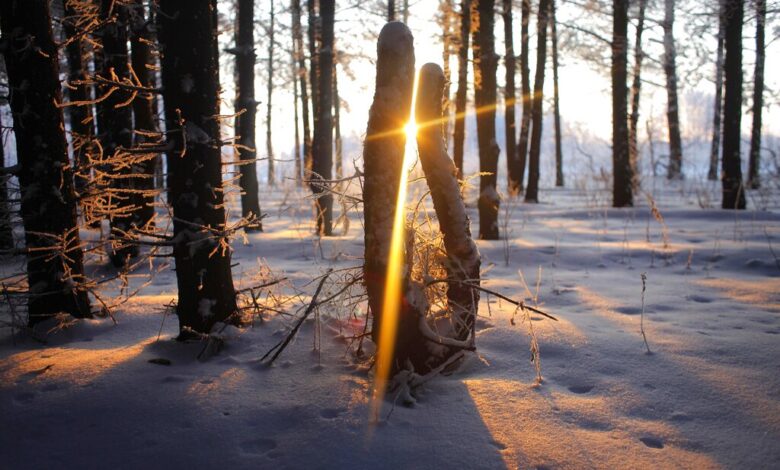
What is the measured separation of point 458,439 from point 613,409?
724 millimetres

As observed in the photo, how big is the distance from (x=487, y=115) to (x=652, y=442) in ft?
18.8

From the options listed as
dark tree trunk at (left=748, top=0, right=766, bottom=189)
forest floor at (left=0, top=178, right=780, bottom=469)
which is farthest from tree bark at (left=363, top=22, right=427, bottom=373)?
dark tree trunk at (left=748, top=0, right=766, bottom=189)

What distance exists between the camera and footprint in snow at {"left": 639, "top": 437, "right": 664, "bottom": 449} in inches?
69.9

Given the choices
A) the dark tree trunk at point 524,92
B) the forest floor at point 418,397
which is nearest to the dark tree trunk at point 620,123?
the dark tree trunk at point 524,92

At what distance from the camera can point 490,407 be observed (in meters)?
2.02

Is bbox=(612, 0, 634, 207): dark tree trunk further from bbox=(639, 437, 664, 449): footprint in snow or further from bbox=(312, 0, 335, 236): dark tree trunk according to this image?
bbox=(639, 437, 664, 449): footprint in snow

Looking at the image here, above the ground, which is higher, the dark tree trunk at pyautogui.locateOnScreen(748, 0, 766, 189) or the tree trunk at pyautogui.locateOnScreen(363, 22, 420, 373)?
the dark tree trunk at pyautogui.locateOnScreen(748, 0, 766, 189)

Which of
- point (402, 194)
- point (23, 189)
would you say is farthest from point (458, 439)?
point (23, 189)

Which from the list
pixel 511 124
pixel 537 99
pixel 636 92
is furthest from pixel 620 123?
pixel 636 92

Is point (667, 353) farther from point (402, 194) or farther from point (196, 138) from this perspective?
point (196, 138)

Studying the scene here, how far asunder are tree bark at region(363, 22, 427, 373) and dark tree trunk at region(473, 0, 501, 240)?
4.81m

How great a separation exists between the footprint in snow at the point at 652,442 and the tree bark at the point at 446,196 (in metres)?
0.86

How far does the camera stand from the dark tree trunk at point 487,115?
269 inches

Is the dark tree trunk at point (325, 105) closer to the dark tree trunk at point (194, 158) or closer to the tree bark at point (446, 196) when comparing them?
the dark tree trunk at point (194, 158)
